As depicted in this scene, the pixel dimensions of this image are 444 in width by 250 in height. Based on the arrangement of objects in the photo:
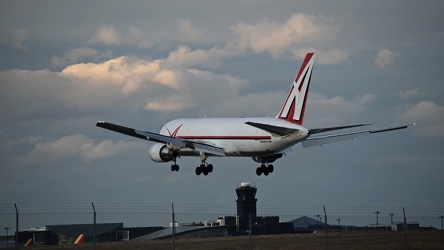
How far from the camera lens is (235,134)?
3142 inches

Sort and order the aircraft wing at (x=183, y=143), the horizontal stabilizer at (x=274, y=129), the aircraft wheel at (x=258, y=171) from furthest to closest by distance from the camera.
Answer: the aircraft wheel at (x=258, y=171), the aircraft wing at (x=183, y=143), the horizontal stabilizer at (x=274, y=129)

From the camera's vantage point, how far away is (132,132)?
7712 centimetres

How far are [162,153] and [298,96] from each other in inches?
543

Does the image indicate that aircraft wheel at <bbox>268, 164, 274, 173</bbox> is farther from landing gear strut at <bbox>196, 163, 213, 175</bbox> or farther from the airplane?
landing gear strut at <bbox>196, 163, 213, 175</bbox>

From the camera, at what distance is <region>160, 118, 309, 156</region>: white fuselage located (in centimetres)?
7562

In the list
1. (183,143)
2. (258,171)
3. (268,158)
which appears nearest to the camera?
(183,143)

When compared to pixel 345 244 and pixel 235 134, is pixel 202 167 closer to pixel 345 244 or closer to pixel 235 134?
pixel 235 134

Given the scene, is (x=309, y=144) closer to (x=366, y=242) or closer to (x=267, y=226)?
(x=366, y=242)

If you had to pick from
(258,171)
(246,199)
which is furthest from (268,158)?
(246,199)

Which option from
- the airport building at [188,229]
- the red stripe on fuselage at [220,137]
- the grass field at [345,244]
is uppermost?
the red stripe on fuselage at [220,137]

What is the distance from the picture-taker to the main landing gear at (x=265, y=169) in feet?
271

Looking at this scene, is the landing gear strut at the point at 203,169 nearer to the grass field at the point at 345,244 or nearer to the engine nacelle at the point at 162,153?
the engine nacelle at the point at 162,153

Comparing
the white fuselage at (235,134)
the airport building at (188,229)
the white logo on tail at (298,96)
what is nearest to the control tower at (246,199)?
the airport building at (188,229)

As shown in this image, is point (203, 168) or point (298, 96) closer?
point (298, 96)
